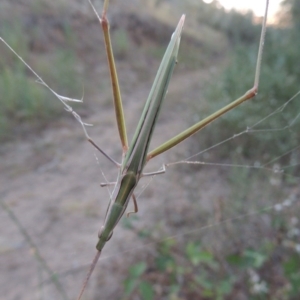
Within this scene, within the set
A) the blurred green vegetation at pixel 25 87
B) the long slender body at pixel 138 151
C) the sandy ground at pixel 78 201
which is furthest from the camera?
the blurred green vegetation at pixel 25 87

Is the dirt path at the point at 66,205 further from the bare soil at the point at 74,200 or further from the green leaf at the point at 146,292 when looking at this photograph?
the green leaf at the point at 146,292

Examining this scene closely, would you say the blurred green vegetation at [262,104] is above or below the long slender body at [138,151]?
below

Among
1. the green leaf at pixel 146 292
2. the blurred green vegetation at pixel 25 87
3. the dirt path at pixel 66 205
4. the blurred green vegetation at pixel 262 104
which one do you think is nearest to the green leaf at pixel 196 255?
the green leaf at pixel 146 292

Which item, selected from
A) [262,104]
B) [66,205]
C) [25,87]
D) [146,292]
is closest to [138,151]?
[146,292]

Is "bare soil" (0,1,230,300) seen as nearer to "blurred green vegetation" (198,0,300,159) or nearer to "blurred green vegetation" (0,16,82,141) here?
"blurred green vegetation" (0,16,82,141)

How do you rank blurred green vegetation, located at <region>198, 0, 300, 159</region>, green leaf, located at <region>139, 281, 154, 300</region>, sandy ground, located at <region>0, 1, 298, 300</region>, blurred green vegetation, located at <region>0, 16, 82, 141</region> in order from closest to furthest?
green leaf, located at <region>139, 281, 154, 300</region>
sandy ground, located at <region>0, 1, 298, 300</region>
blurred green vegetation, located at <region>198, 0, 300, 159</region>
blurred green vegetation, located at <region>0, 16, 82, 141</region>

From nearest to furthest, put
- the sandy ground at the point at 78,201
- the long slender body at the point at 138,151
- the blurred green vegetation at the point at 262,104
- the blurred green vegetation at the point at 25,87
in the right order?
the long slender body at the point at 138,151, the sandy ground at the point at 78,201, the blurred green vegetation at the point at 262,104, the blurred green vegetation at the point at 25,87

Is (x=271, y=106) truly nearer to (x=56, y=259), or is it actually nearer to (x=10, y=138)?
(x=56, y=259)

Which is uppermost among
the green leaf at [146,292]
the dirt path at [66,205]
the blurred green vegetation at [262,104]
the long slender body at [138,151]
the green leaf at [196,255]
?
the long slender body at [138,151]

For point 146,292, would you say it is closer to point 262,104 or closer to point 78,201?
point 78,201

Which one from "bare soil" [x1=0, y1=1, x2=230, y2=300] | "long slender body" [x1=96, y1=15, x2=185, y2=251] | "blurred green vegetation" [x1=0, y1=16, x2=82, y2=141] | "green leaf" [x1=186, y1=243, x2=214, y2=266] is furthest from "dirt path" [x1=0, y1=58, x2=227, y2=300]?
"long slender body" [x1=96, y1=15, x2=185, y2=251]

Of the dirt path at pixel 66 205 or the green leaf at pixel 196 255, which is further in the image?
the dirt path at pixel 66 205
